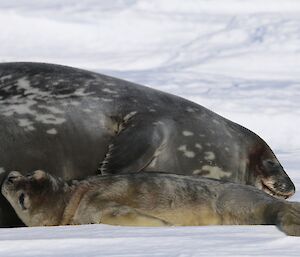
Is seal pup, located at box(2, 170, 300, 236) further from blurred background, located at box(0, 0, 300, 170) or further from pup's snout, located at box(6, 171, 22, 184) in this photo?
blurred background, located at box(0, 0, 300, 170)

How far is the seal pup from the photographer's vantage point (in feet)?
12.8

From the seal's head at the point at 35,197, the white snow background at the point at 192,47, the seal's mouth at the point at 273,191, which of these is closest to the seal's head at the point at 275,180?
the seal's mouth at the point at 273,191

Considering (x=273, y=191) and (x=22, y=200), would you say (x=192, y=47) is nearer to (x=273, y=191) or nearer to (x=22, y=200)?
(x=273, y=191)

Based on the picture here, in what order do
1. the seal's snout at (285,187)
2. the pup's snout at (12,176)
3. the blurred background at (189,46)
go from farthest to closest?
the blurred background at (189,46) → the seal's snout at (285,187) → the pup's snout at (12,176)

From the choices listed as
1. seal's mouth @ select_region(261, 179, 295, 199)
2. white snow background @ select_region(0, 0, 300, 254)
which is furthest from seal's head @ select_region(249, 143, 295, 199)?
white snow background @ select_region(0, 0, 300, 254)

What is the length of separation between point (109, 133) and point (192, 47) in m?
15.5

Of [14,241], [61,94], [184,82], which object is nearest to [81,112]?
[61,94]

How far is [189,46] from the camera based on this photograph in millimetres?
20281

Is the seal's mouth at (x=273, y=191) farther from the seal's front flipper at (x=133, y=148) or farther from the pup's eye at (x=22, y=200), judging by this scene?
the pup's eye at (x=22, y=200)

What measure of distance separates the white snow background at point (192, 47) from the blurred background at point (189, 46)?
0.08 feet

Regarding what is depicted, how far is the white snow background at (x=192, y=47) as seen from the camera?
13766 millimetres

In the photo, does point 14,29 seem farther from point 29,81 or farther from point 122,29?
point 29,81

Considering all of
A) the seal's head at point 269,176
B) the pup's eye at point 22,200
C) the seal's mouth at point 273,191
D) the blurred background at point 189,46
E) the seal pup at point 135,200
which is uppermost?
the seal pup at point 135,200

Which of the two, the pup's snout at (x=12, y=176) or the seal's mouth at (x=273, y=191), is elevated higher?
the pup's snout at (x=12, y=176)
